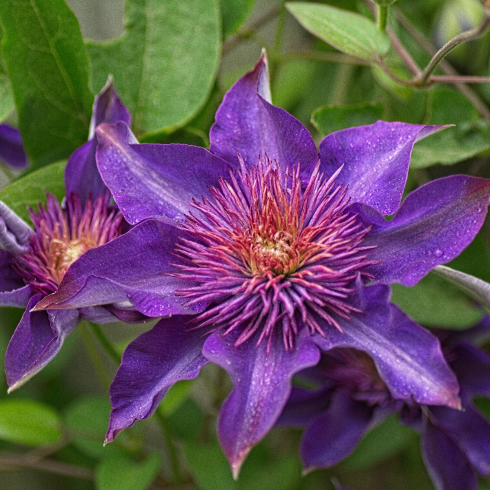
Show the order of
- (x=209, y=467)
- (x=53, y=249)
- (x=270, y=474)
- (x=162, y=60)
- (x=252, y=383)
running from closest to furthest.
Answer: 1. (x=252, y=383)
2. (x=53, y=249)
3. (x=162, y=60)
4. (x=209, y=467)
5. (x=270, y=474)

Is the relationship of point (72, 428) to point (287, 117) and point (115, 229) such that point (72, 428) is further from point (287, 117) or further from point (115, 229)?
point (287, 117)

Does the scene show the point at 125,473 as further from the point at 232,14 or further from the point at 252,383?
the point at 232,14

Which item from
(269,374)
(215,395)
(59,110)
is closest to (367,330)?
(269,374)

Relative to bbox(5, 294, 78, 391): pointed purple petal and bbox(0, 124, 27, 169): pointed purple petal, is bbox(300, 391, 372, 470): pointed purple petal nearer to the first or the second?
bbox(5, 294, 78, 391): pointed purple petal

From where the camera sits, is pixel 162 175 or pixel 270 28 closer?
pixel 162 175

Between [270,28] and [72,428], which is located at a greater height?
[270,28]

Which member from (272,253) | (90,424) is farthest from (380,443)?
(272,253)

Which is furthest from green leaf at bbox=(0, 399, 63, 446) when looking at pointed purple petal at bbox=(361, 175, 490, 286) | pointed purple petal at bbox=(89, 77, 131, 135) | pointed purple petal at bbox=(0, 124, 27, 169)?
pointed purple petal at bbox=(361, 175, 490, 286)

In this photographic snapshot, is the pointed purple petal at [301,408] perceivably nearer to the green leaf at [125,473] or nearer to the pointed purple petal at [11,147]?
the green leaf at [125,473]
